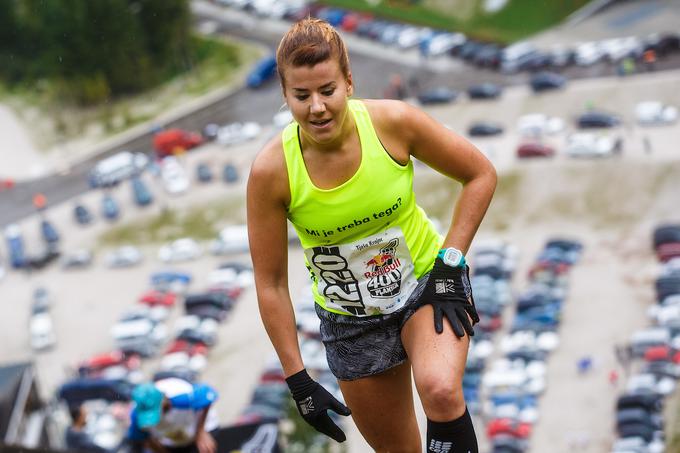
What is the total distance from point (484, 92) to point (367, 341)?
73.7m

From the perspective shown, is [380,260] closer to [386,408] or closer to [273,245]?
[273,245]

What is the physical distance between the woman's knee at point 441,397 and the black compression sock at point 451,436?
0.05 meters

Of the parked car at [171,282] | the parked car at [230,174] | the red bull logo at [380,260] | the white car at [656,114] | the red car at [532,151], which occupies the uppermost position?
the white car at [656,114]

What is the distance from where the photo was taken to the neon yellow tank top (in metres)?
7.70

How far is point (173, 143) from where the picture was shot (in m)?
83.4

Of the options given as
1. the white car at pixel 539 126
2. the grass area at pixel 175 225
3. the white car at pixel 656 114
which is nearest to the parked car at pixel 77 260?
the grass area at pixel 175 225

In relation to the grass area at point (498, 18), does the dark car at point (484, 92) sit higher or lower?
lower

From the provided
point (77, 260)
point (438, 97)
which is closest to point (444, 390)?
point (77, 260)

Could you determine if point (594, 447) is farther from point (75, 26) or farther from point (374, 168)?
point (75, 26)

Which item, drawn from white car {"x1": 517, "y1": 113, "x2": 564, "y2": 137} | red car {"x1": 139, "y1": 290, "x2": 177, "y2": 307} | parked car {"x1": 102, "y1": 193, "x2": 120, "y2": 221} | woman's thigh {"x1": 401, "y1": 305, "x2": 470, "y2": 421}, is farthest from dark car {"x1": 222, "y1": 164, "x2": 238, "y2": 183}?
woman's thigh {"x1": 401, "y1": 305, "x2": 470, "y2": 421}

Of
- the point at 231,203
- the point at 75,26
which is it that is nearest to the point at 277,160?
the point at 231,203

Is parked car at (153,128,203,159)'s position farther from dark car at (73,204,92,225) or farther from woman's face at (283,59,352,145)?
woman's face at (283,59,352,145)

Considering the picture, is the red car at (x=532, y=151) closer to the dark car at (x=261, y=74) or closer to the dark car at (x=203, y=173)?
the dark car at (x=203, y=173)

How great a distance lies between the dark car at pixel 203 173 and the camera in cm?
7756
